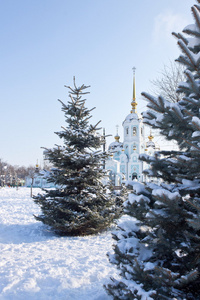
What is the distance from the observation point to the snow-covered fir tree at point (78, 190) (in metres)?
6.30

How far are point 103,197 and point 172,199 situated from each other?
515 cm

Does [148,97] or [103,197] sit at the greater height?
[148,97]

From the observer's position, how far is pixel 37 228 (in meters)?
7.36

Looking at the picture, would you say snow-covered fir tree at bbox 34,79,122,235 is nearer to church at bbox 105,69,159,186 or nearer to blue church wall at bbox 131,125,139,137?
church at bbox 105,69,159,186

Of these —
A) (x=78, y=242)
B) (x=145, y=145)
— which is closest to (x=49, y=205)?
(x=78, y=242)

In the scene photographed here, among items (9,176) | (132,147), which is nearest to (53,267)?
(132,147)

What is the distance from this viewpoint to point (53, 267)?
407 centimetres

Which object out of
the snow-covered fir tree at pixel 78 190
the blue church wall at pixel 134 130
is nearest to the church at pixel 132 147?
the blue church wall at pixel 134 130

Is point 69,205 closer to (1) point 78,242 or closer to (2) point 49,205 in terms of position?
(2) point 49,205

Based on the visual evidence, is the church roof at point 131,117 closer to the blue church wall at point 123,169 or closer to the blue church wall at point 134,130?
the blue church wall at point 134,130

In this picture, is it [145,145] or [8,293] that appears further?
[145,145]

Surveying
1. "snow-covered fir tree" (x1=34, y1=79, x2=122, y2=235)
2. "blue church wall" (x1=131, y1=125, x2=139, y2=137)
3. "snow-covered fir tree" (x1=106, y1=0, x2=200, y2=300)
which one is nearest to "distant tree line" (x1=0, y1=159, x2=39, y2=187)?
"blue church wall" (x1=131, y1=125, x2=139, y2=137)

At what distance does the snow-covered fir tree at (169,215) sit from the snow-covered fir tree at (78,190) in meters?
3.85

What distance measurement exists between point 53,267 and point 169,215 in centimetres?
296
